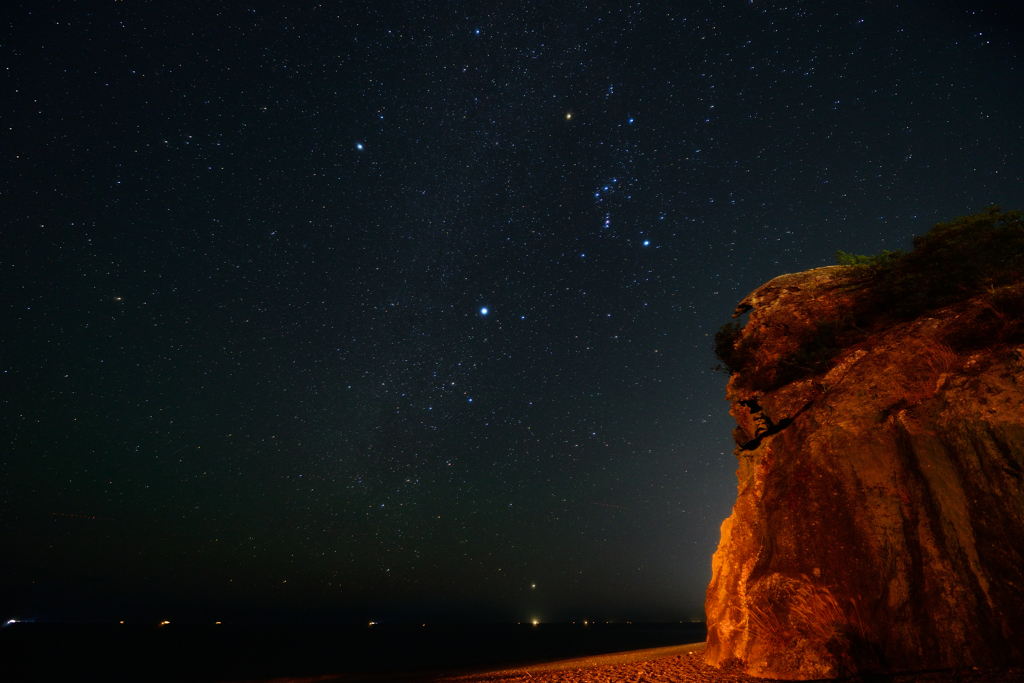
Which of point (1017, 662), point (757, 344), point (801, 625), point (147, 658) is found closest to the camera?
point (1017, 662)

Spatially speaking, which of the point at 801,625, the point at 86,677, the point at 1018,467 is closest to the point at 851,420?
the point at 1018,467

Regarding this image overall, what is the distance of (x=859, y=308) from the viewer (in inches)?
542

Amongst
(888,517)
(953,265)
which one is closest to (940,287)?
(953,265)

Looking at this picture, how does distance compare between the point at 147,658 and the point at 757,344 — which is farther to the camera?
the point at 147,658

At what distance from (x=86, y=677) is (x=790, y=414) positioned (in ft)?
229

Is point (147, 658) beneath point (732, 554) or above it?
beneath

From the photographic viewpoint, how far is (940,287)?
38.2 feet

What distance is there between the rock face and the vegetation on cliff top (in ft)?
A: 0.78

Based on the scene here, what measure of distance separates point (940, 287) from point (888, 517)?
622 centimetres

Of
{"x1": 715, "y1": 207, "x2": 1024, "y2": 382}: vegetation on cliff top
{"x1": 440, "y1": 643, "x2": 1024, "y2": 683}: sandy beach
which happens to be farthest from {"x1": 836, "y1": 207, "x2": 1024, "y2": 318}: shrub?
{"x1": 440, "y1": 643, "x2": 1024, "y2": 683}: sandy beach

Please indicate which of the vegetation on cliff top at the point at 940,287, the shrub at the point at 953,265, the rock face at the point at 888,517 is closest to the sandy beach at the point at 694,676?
the rock face at the point at 888,517

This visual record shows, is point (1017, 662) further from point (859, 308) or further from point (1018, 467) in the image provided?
point (859, 308)

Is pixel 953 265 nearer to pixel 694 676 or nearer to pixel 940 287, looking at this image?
pixel 940 287

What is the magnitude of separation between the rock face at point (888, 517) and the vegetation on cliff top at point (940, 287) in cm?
24
